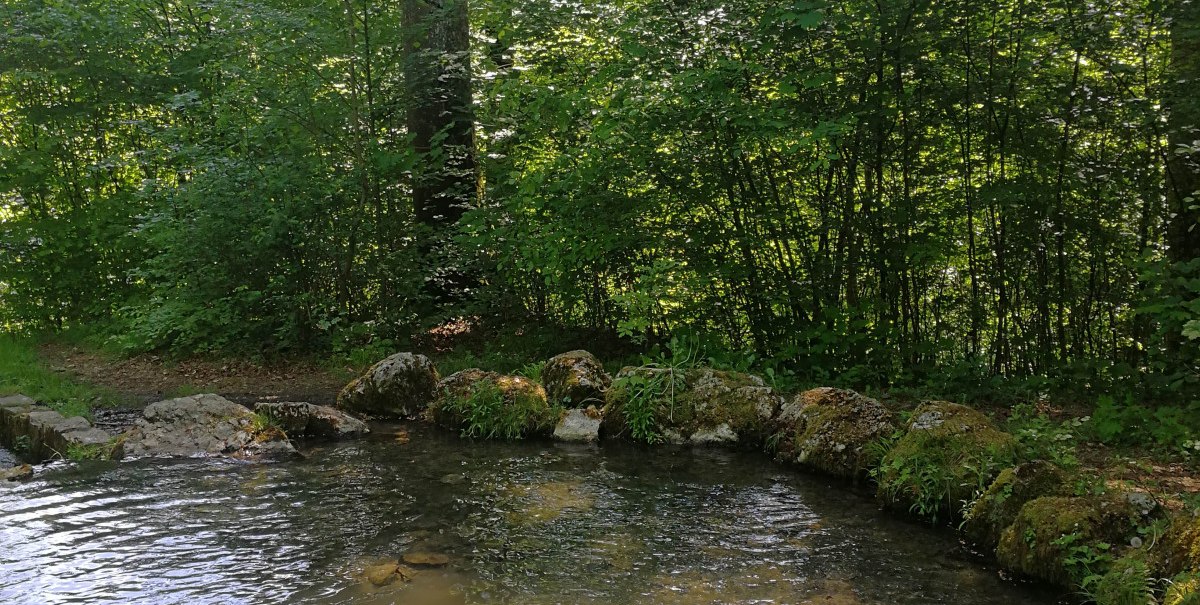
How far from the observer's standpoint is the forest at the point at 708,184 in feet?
23.9

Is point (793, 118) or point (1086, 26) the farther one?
point (793, 118)

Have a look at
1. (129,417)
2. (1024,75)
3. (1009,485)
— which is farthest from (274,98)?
(1009,485)

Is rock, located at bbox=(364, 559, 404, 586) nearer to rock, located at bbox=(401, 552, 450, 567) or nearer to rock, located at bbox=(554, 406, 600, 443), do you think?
rock, located at bbox=(401, 552, 450, 567)

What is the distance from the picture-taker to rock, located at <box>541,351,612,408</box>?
8.21m

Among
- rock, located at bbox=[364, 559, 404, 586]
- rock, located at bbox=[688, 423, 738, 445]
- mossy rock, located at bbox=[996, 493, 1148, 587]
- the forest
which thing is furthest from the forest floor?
rock, located at bbox=[364, 559, 404, 586]

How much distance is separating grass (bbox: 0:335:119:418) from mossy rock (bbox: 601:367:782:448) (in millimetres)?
5458

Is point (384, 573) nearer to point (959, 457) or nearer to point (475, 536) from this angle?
point (475, 536)

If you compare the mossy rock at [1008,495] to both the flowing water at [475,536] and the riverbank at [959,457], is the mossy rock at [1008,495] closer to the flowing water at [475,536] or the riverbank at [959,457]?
the riverbank at [959,457]

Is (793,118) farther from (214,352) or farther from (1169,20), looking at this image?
(214,352)

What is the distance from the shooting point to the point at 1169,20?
250 inches

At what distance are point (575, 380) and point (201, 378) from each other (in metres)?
5.37

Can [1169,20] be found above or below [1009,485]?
above

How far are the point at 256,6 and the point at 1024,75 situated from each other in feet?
30.4

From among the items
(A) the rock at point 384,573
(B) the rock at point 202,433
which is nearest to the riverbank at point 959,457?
(B) the rock at point 202,433
